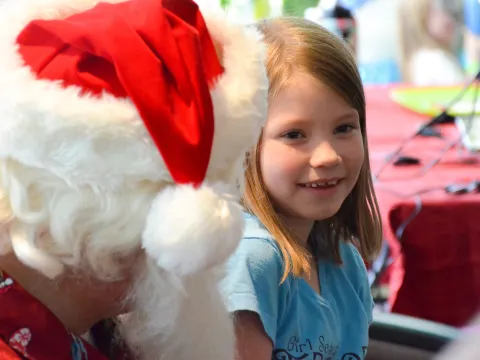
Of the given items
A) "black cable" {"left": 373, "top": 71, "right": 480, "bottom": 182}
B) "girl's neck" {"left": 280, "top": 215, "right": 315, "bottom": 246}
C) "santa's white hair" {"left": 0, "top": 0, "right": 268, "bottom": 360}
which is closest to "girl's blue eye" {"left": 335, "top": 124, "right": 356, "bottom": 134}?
"girl's neck" {"left": 280, "top": 215, "right": 315, "bottom": 246}

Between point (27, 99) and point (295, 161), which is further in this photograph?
point (295, 161)

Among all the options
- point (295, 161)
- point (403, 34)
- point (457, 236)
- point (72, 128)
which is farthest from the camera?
point (403, 34)

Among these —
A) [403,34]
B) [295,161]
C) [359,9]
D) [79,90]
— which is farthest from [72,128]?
[359,9]

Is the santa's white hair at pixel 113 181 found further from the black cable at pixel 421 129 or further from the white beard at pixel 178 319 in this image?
the black cable at pixel 421 129

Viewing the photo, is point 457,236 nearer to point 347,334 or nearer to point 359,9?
point 347,334

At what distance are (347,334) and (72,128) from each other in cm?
58

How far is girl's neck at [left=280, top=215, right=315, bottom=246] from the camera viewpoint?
960 millimetres

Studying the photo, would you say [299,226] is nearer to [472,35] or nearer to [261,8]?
[261,8]

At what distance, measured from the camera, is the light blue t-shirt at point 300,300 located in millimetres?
835

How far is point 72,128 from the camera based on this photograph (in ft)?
1.67

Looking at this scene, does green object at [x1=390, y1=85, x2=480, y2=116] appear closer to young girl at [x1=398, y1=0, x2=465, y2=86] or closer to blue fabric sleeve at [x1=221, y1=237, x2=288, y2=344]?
young girl at [x1=398, y1=0, x2=465, y2=86]

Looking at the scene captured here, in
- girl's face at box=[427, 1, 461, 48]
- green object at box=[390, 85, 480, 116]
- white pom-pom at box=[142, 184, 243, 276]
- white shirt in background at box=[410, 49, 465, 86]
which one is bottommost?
white shirt in background at box=[410, 49, 465, 86]

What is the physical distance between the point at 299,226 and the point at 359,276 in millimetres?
129

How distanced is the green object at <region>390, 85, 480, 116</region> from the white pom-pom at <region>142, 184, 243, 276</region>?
4.25 ft
